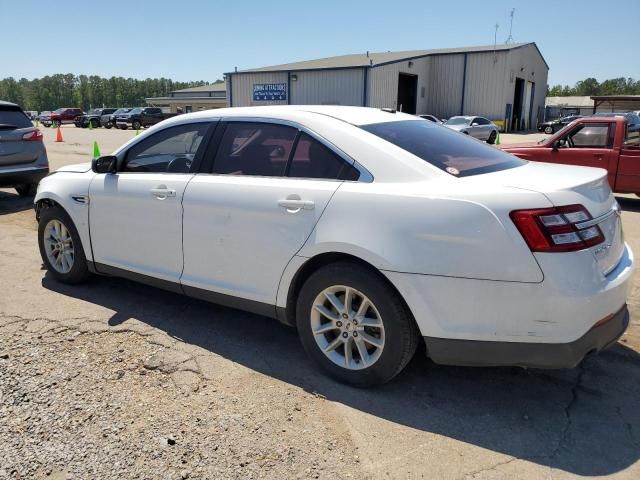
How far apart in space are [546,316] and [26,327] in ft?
12.1

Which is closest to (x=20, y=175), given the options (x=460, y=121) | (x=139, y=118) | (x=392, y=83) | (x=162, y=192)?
(x=162, y=192)

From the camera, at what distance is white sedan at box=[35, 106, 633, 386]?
2.57 meters

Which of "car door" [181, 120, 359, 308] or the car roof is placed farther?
the car roof

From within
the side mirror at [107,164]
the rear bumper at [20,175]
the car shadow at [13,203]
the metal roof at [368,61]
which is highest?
the metal roof at [368,61]

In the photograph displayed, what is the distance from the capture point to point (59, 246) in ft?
16.0

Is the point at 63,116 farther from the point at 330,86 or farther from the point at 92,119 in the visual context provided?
the point at 330,86

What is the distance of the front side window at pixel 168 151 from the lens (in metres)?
4.00

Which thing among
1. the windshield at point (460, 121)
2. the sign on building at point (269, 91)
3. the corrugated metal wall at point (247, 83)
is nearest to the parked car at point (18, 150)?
the windshield at point (460, 121)

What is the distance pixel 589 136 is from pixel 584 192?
297 inches

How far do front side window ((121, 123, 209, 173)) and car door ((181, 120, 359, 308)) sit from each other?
0.32 metres

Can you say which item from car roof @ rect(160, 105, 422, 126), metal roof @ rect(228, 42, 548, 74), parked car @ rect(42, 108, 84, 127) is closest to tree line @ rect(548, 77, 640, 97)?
metal roof @ rect(228, 42, 548, 74)

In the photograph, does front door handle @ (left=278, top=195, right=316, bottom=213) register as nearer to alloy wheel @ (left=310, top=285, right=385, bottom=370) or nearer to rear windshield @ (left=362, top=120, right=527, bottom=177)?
alloy wheel @ (left=310, top=285, right=385, bottom=370)

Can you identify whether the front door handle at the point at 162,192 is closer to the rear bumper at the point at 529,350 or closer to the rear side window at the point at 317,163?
the rear side window at the point at 317,163

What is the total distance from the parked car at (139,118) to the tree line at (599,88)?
97.4 m
